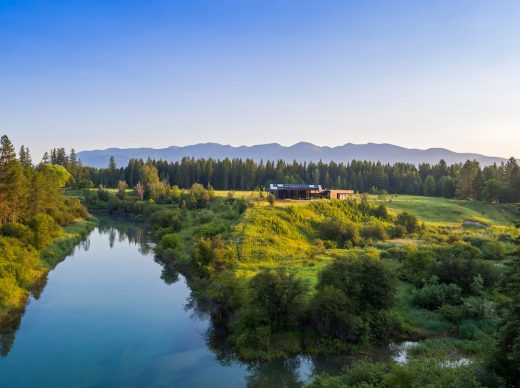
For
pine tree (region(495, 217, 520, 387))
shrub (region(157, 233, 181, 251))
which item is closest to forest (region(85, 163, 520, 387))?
pine tree (region(495, 217, 520, 387))

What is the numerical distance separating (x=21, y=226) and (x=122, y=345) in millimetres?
27919

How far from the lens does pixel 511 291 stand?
18.7m

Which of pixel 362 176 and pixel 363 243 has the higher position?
pixel 362 176

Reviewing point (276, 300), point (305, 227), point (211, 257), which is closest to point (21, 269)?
point (211, 257)

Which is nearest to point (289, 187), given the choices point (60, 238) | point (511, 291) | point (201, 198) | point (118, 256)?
point (201, 198)

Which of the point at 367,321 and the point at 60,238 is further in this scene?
the point at 60,238

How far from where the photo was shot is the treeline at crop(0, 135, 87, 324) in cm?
3588

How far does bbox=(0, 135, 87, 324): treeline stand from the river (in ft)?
6.60

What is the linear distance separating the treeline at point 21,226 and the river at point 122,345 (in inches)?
79.2

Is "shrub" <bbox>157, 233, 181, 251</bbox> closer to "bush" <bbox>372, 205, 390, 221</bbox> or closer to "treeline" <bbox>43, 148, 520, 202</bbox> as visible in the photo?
"bush" <bbox>372, 205, 390, 221</bbox>

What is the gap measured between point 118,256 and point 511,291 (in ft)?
166

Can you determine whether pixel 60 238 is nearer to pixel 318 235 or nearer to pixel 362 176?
pixel 318 235

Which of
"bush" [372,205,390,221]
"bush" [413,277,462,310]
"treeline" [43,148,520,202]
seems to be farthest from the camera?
"treeline" [43,148,520,202]

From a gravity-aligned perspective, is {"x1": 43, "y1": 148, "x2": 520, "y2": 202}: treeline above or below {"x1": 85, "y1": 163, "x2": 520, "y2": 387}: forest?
above
